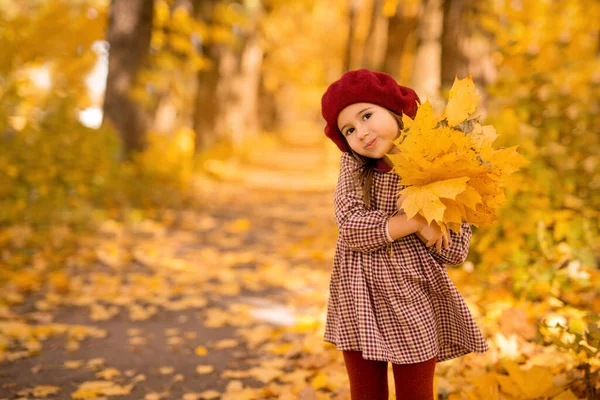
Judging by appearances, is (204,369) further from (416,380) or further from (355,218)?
(355,218)

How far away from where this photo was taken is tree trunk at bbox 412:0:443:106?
23.6ft

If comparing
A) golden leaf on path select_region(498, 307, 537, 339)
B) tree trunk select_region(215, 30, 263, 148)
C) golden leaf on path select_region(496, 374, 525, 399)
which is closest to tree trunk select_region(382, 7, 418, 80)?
tree trunk select_region(215, 30, 263, 148)

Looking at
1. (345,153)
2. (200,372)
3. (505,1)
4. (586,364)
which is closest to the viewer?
(345,153)

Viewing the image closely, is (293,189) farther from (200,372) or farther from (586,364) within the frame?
(586,364)

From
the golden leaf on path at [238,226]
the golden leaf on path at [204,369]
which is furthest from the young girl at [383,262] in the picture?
the golden leaf on path at [238,226]

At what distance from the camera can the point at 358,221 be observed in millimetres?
1880

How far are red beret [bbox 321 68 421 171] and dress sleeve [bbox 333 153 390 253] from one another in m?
0.12

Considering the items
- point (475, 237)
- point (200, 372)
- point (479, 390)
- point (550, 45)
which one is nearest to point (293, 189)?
point (550, 45)

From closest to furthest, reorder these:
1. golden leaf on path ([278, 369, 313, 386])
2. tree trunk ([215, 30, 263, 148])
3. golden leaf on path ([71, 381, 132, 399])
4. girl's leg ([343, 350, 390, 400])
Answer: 1. girl's leg ([343, 350, 390, 400])
2. golden leaf on path ([71, 381, 132, 399])
3. golden leaf on path ([278, 369, 313, 386])
4. tree trunk ([215, 30, 263, 148])

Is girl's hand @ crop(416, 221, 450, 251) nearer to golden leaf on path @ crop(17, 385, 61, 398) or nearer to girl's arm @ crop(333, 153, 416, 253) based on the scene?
girl's arm @ crop(333, 153, 416, 253)

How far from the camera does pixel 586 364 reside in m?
2.30

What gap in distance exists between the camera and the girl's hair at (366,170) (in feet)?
6.48

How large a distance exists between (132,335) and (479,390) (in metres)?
2.44

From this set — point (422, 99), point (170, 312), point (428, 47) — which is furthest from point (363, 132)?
point (428, 47)
